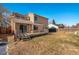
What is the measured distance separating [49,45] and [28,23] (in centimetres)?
43

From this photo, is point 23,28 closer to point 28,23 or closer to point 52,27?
point 28,23

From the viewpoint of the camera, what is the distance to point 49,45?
15.4ft

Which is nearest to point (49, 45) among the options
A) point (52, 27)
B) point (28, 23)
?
point (52, 27)

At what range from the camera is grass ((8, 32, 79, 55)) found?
4652 mm

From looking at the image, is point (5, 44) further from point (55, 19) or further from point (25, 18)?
point (55, 19)

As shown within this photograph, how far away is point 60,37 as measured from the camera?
471cm

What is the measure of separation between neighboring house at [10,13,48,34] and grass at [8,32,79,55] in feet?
0.45

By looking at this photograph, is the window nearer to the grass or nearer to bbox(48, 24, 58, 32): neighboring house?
A: the grass

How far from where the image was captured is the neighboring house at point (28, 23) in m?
4.67

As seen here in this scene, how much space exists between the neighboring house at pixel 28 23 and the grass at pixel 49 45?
14cm

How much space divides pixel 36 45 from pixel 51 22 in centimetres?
39

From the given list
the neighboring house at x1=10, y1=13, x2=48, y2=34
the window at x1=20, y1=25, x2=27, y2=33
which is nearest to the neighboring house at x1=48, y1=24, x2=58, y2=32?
the neighboring house at x1=10, y1=13, x2=48, y2=34
